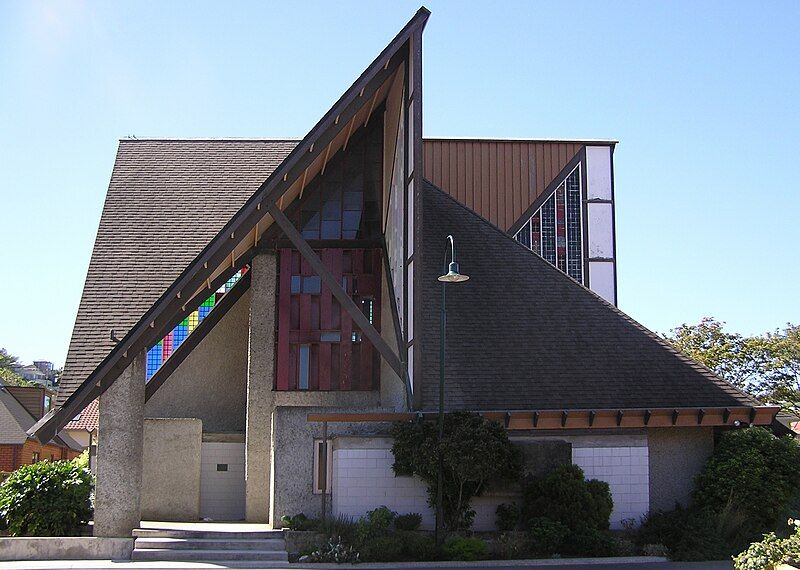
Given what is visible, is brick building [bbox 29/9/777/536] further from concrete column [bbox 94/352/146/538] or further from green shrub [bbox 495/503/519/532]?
green shrub [bbox 495/503/519/532]

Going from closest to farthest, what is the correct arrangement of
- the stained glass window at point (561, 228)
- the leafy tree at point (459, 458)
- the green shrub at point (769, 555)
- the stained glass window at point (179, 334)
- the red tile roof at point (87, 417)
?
the green shrub at point (769, 555) < the leafy tree at point (459, 458) < the stained glass window at point (179, 334) < the stained glass window at point (561, 228) < the red tile roof at point (87, 417)

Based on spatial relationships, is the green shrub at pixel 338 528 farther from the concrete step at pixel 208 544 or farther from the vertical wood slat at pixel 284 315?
the vertical wood slat at pixel 284 315

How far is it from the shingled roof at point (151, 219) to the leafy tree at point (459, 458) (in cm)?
692

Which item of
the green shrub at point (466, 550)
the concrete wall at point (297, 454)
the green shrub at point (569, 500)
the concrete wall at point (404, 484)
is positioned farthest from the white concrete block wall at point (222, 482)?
the green shrub at point (569, 500)

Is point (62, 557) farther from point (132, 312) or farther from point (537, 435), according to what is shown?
point (537, 435)

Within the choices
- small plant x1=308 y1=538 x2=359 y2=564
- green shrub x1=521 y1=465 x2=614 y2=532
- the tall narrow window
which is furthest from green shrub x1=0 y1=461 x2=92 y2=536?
green shrub x1=521 y1=465 x2=614 y2=532

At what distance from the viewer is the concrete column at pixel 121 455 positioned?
18125 mm

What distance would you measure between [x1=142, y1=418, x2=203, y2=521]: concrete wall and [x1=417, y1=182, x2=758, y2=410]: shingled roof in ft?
19.5

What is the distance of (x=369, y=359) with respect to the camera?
2281cm

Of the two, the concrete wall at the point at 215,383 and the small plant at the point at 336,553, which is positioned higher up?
the concrete wall at the point at 215,383

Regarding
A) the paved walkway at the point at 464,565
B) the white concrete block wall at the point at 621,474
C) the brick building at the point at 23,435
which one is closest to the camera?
the paved walkway at the point at 464,565

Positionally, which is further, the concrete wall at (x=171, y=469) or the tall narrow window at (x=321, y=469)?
the concrete wall at (x=171, y=469)

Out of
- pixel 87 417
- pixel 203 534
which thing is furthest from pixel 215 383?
pixel 87 417

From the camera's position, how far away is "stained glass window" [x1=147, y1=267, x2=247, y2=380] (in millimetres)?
24703
